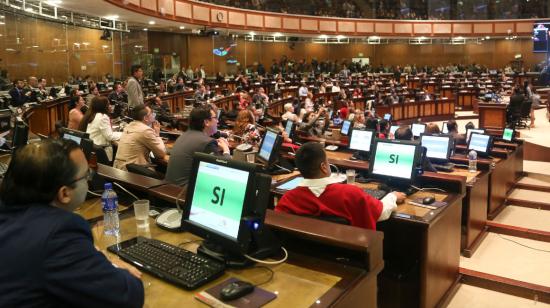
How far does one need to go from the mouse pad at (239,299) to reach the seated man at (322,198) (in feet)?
3.32

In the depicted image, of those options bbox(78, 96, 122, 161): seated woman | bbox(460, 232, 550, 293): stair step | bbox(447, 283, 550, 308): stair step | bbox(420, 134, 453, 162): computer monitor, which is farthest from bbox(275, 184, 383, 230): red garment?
bbox(78, 96, 122, 161): seated woman

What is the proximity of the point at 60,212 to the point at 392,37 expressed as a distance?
2530 cm

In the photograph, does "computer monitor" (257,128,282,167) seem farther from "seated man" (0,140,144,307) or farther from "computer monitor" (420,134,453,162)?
"seated man" (0,140,144,307)

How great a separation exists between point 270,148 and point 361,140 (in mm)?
1710

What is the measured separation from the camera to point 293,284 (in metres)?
1.92

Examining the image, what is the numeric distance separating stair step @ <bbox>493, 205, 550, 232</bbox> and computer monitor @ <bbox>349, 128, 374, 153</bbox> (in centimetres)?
191

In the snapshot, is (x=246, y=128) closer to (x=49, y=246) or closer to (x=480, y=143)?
(x=480, y=143)

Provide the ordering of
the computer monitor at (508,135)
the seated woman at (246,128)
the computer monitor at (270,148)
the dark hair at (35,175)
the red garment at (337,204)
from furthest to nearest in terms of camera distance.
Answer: the computer monitor at (508,135) < the seated woman at (246,128) < the computer monitor at (270,148) < the red garment at (337,204) < the dark hair at (35,175)

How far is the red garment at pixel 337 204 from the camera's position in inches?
110

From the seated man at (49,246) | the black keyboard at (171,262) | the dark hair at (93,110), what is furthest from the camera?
the dark hair at (93,110)

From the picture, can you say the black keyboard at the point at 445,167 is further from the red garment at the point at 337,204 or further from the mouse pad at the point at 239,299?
the mouse pad at the point at 239,299

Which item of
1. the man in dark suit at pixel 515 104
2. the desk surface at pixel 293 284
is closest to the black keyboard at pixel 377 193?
the desk surface at pixel 293 284

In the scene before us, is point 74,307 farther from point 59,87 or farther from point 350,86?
point 350,86

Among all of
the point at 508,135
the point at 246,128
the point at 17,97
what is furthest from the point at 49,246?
the point at 17,97
